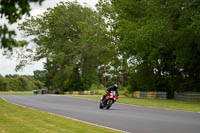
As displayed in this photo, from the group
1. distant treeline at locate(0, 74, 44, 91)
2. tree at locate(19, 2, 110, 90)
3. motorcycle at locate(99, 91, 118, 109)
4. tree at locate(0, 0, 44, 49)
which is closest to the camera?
tree at locate(0, 0, 44, 49)

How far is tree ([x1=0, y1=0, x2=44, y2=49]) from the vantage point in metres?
4.49

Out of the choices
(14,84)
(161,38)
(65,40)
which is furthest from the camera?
(14,84)

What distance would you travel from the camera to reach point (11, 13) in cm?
470

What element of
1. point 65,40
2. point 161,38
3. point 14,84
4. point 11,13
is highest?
point 65,40

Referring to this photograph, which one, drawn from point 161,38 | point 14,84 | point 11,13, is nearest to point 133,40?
point 161,38

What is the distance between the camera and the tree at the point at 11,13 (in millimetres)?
4492

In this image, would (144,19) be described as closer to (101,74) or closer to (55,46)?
(55,46)

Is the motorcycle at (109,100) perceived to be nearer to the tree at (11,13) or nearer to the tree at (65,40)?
the tree at (11,13)

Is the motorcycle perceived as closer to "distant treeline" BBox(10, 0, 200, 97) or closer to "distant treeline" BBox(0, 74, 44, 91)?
"distant treeline" BBox(10, 0, 200, 97)

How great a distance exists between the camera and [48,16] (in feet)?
220

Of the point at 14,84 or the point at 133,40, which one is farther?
the point at 14,84

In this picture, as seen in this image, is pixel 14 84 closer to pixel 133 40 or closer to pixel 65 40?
pixel 65 40

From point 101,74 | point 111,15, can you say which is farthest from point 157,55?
point 101,74

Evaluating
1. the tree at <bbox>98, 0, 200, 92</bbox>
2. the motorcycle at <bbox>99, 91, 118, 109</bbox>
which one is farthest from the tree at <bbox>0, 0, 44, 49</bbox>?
the tree at <bbox>98, 0, 200, 92</bbox>
